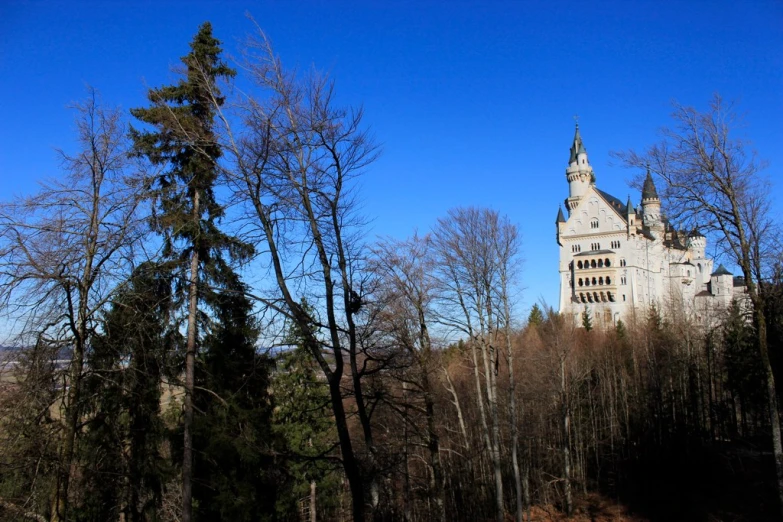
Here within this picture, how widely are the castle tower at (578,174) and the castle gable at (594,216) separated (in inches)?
114

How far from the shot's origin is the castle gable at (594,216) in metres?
73.7

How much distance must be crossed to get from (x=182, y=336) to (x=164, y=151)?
403 centimetres

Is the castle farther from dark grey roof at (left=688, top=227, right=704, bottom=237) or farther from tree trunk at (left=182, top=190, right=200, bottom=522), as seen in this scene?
tree trunk at (left=182, top=190, right=200, bottom=522)

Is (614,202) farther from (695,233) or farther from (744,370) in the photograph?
(695,233)

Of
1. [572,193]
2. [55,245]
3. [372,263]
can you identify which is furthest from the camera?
[572,193]

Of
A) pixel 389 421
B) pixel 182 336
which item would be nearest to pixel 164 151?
pixel 182 336

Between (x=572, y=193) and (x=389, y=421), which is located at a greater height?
(x=572, y=193)

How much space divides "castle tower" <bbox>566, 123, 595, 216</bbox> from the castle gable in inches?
114

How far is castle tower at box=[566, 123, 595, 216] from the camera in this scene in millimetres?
80875

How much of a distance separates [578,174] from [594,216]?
9.42 metres

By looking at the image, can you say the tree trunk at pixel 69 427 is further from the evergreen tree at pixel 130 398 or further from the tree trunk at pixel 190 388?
the tree trunk at pixel 190 388

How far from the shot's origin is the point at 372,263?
9.68 meters

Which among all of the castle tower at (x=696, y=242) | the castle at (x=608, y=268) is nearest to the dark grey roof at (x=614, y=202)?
the castle at (x=608, y=268)

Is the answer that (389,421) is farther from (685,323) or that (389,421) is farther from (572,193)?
Answer: (572,193)
